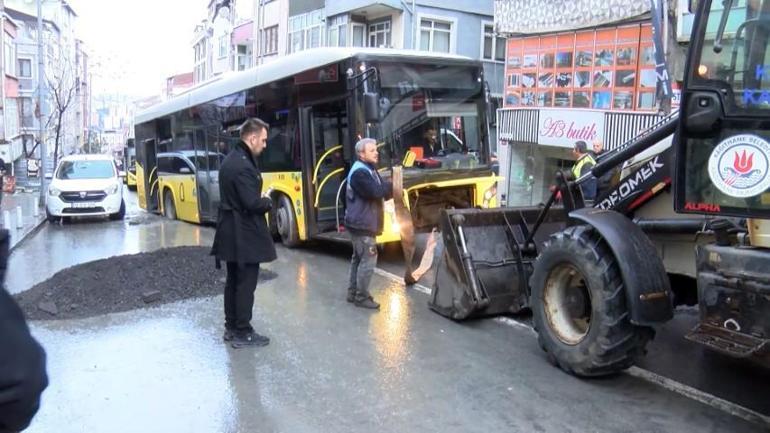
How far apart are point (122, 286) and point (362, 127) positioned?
368cm

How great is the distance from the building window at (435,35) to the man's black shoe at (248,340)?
2253 cm

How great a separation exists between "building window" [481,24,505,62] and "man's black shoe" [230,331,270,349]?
959 inches

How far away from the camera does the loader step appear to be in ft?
12.6

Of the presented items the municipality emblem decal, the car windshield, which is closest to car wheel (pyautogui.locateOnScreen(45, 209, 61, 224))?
the car windshield

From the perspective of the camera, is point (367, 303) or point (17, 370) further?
point (367, 303)

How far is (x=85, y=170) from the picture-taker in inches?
703

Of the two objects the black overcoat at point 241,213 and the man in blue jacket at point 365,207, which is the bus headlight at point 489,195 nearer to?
the man in blue jacket at point 365,207

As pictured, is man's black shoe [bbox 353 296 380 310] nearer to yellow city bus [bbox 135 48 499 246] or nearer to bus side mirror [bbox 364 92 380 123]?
yellow city bus [bbox 135 48 499 246]

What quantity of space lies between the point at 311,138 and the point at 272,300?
376 centimetres

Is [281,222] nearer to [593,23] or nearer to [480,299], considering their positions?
[480,299]

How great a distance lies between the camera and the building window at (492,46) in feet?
92.7

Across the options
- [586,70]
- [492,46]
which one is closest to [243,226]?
[586,70]

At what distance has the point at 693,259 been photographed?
197 inches

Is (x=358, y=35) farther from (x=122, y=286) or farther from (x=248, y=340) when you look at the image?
(x=248, y=340)
